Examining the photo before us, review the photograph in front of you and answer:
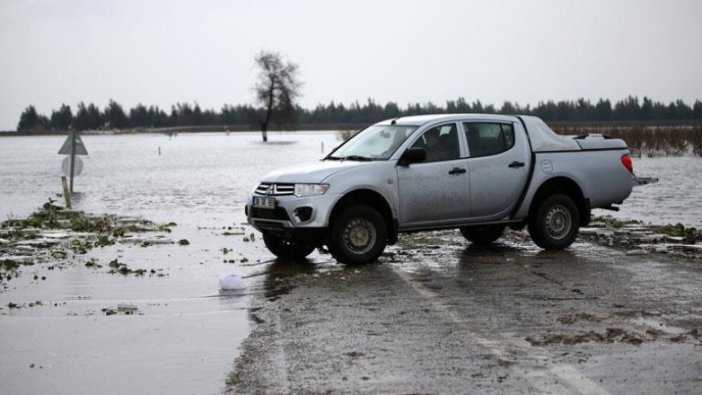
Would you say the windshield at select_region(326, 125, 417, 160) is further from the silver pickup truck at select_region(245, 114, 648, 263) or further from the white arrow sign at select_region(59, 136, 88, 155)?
the white arrow sign at select_region(59, 136, 88, 155)

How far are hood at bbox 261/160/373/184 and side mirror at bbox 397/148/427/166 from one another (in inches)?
19.7

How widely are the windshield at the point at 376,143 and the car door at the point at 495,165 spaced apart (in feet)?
3.00

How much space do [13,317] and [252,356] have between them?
130 inches

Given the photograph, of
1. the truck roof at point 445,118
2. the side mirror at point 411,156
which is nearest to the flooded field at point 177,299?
the side mirror at point 411,156

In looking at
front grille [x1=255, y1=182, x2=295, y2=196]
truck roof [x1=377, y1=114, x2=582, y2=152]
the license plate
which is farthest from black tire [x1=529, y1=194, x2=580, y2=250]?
the license plate

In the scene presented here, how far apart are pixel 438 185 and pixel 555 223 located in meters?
2.07

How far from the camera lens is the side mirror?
13.1 m

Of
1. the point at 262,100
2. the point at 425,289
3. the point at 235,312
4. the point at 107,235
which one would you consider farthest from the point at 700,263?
the point at 262,100

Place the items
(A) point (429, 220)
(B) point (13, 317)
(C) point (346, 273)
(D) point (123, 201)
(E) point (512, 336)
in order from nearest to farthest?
1. (E) point (512, 336)
2. (B) point (13, 317)
3. (C) point (346, 273)
4. (A) point (429, 220)
5. (D) point (123, 201)

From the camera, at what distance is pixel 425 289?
1081 cm

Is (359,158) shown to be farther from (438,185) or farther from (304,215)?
(304,215)

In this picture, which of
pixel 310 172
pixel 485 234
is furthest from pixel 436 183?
pixel 485 234

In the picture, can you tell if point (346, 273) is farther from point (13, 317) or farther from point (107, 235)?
point (107, 235)

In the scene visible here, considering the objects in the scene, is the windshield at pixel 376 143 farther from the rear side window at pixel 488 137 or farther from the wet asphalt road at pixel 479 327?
the wet asphalt road at pixel 479 327
